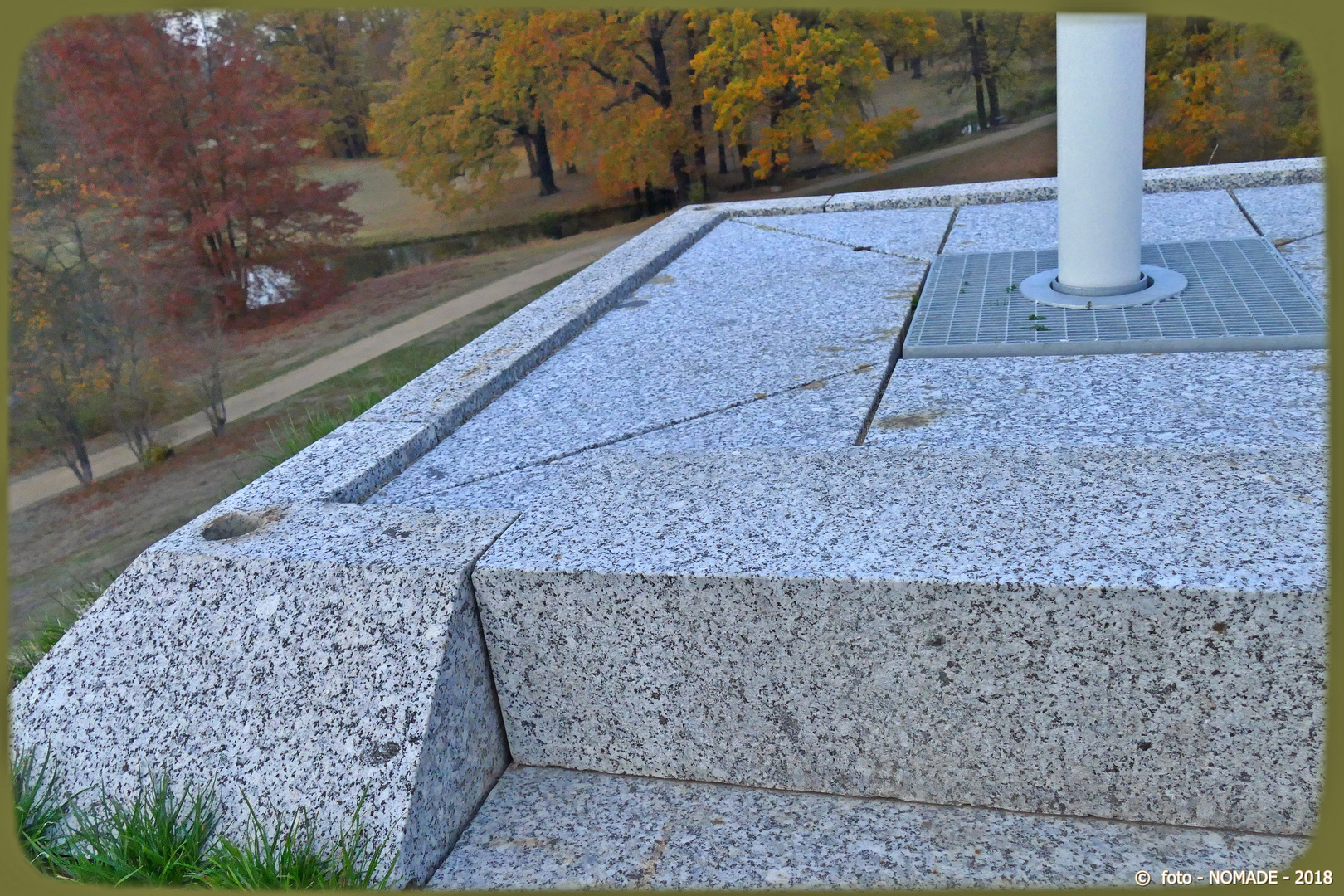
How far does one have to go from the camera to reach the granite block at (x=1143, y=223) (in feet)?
16.9

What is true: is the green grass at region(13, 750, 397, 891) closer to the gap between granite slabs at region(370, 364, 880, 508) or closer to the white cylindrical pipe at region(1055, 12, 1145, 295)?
the gap between granite slabs at region(370, 364, 880, 508)

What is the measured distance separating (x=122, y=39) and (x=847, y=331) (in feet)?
50.8

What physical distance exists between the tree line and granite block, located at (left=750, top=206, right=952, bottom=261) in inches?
398

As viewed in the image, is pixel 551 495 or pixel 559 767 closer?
pixel 559 767

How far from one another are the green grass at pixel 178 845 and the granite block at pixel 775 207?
229 inches

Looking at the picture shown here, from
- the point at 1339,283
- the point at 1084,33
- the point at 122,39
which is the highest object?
the point at 122,39

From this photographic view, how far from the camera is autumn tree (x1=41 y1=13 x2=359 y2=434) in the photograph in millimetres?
14805

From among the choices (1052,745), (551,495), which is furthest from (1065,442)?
(551,495)

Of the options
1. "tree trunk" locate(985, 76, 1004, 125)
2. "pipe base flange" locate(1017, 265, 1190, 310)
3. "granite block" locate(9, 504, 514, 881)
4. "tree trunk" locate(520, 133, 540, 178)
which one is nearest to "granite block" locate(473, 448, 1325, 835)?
"granite block" locate(9, 504, 514, 881)

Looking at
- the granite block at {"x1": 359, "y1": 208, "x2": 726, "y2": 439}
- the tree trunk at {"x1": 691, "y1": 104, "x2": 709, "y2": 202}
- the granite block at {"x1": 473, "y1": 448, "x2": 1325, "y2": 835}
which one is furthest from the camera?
the tree trunk at {"x1": 691, "y1": 104, "x2": 709, "y2": 202}

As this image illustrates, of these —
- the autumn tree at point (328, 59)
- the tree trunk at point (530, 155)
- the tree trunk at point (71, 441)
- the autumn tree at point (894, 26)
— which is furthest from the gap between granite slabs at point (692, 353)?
the autumn tree at point (328, 59)

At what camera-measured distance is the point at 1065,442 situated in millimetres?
2848

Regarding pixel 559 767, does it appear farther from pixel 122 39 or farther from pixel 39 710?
pixel 122 39

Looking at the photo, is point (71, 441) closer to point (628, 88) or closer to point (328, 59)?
point (628, 88)
